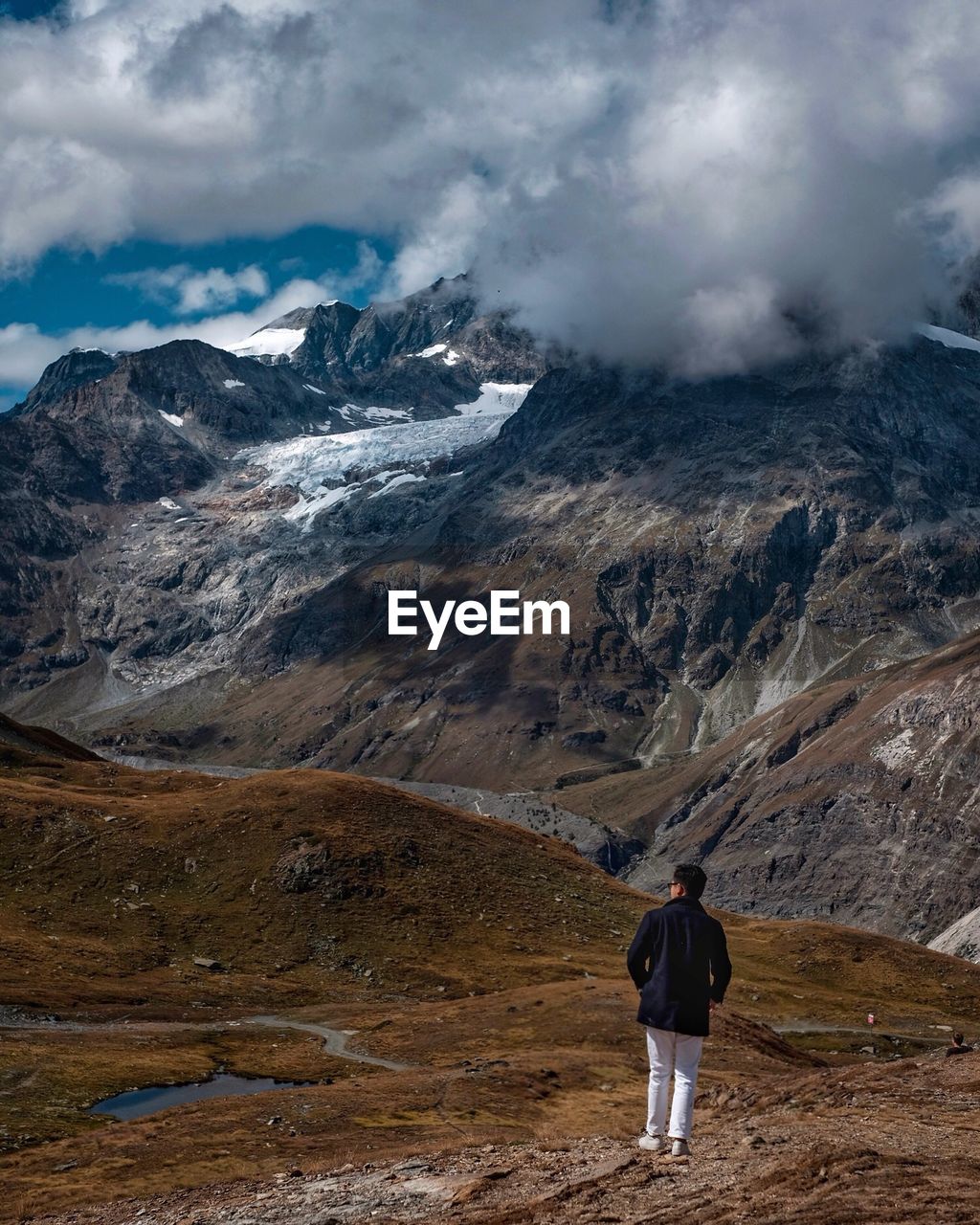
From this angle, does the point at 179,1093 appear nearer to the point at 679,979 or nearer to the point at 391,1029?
the point at 391,1029

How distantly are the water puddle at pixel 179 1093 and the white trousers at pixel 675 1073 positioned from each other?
160 ft

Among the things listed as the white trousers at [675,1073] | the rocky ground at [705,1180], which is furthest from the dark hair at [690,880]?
the rocky ground at [705,1180]

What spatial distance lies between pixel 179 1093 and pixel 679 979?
5931 cm

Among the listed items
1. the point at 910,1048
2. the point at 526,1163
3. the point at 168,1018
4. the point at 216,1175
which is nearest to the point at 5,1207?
the point at 216,1175

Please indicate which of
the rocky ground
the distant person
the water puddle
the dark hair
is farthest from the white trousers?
the water puddle

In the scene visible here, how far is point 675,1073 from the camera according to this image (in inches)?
Result: 1131

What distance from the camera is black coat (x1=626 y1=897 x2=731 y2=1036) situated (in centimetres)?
2778

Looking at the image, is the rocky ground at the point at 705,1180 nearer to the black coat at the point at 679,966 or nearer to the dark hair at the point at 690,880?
the black coat at the point at 679,966

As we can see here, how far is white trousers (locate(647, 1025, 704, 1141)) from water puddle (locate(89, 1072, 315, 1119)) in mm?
48865

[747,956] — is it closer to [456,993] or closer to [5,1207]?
[456,993]

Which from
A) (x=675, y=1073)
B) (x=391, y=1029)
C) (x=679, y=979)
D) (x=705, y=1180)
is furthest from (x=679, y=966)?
(x=391, y=1029)

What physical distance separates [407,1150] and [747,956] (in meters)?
117

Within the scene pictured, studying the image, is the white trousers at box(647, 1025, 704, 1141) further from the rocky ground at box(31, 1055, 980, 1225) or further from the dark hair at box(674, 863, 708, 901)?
the dark hair at box(674, 863, 708, 901)

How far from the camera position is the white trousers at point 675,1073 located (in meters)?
28.1
